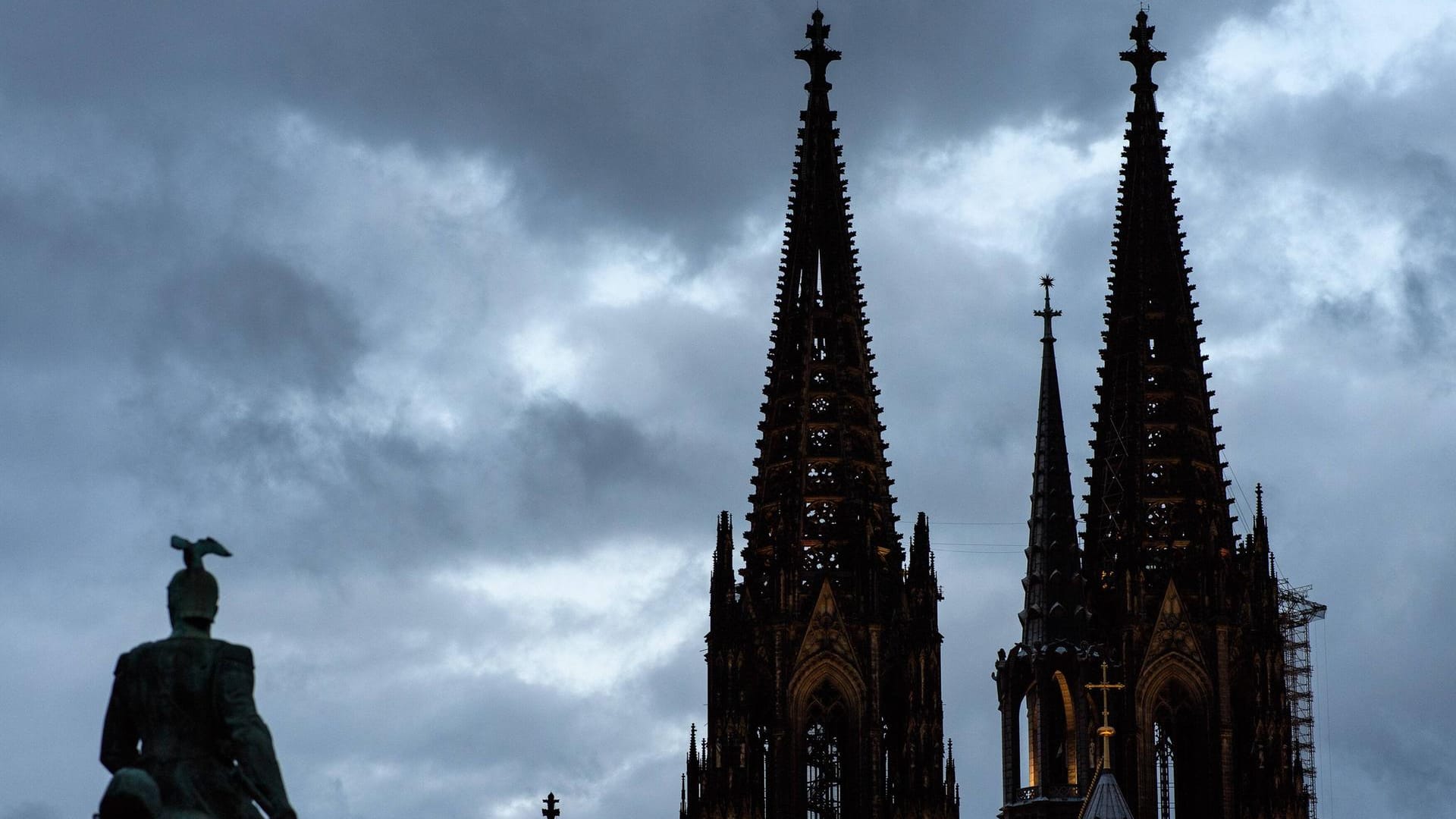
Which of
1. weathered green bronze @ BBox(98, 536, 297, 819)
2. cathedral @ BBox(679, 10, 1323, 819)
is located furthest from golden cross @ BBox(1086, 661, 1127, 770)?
weathered green bronze @ BBox(98, 536, 297, 819)

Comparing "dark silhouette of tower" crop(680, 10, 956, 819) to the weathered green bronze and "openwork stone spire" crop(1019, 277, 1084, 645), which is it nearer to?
"openwork stone spire" crop(1019, 277, 1084, 645)

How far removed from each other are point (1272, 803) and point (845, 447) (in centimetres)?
1925

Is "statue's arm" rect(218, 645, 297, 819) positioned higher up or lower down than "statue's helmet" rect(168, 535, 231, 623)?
lower down

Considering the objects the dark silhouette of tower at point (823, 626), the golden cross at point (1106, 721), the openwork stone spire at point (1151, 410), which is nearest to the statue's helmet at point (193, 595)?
the golden cross at point (1106, 721)

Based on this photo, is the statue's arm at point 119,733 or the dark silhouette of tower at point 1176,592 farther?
the dark silhouette of tower at point 1176,592

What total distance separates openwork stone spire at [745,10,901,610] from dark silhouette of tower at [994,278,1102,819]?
197 inches

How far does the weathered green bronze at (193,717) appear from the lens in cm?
2428

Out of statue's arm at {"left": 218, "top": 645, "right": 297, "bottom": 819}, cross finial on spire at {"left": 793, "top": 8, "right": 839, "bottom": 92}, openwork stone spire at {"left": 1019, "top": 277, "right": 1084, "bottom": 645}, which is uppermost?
cross finial on spire at {"left": 793, "top": 8, "right": 839, "bottom": 92}

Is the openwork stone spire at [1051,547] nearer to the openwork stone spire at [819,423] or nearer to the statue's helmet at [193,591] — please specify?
the openwork stone spire at [819,423]

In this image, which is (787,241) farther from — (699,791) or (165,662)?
(165,662)

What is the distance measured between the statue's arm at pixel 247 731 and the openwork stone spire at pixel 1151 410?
318ft

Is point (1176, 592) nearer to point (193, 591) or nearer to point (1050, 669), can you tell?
point (1050, 669)

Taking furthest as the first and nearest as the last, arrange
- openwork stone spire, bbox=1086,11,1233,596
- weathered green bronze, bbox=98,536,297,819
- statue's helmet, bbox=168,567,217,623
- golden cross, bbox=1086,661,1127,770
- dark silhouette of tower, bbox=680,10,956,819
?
openwork stone spire, bbox=1086,11,1233,596
dark silhouette of tower, bbox=680,10,956,819
golden cross, bbox=1086,661,1127,770
statue's helmet, bbox=168,567,217,623
weathered green bronze, bbox=98,536,297,819

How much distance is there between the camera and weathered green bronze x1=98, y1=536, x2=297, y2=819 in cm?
2428
